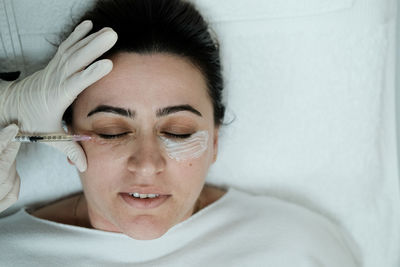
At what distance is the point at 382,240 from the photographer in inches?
64.9

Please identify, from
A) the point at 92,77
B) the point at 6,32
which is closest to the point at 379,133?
the point at 92,77

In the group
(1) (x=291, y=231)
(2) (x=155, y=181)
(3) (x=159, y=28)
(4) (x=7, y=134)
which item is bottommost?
(1) (x=291, y=231)

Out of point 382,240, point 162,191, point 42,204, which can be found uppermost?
point 162,191

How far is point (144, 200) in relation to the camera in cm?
118

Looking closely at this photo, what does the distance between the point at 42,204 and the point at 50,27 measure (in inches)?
28.5

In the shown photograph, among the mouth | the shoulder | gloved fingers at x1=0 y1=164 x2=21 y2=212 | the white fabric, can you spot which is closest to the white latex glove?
gloved fingers at x1=0 y1=164 x2=21 y2=212

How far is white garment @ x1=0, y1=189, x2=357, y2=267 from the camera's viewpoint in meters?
1.33

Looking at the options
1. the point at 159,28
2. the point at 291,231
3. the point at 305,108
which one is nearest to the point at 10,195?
Result: the point at 159,28

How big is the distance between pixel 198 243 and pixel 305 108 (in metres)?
0.67

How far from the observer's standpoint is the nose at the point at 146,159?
1133 mm

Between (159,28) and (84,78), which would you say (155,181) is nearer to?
(84,78)

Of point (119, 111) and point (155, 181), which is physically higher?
point (119, 111)

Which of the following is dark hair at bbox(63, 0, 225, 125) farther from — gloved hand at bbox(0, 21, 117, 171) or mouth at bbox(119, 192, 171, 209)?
mouth at bbox(119, 192, 171, 209)

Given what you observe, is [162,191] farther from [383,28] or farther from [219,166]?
[383,28]
